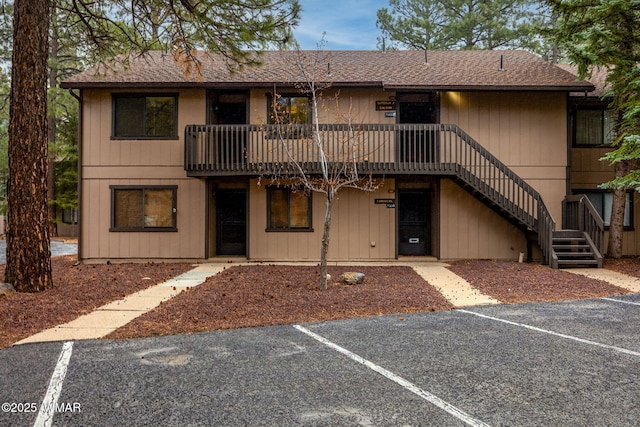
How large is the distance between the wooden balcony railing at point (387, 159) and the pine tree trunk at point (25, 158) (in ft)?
14.5

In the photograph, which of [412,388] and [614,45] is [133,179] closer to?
[412,388]

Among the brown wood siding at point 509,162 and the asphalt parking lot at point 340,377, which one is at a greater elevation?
the brown wood siding at point 509,162

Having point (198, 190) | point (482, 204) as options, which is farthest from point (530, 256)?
point (198, 190)

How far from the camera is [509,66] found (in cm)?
1462

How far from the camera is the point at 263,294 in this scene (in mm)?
7926

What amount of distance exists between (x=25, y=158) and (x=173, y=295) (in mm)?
3723

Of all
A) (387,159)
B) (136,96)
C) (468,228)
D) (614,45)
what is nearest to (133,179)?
(136,96)

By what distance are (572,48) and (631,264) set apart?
5.92m

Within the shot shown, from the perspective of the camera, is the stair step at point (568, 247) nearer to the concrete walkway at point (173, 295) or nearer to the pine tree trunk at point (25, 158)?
the concrete walkway at point (173, 295)

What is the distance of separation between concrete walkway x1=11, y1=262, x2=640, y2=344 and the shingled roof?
197 inches

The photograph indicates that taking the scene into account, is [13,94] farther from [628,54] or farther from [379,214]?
[628,54]

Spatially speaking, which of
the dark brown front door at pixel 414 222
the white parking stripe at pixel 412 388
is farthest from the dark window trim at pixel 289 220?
the white parking stripe at pixel 412 388

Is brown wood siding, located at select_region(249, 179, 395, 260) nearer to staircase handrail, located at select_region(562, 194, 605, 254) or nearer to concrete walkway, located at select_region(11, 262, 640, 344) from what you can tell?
concrete walkway, located at select_region(11, 262, 640, 344)

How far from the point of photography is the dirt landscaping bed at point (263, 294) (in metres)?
6.08
